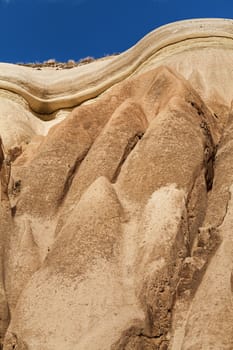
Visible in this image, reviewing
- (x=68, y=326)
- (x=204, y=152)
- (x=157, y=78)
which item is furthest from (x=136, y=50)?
(x=68, y=326)

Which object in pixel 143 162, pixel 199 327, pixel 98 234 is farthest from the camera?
pixel 143 162

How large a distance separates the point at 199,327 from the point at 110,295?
925mm

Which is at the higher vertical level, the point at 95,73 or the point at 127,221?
the point at 95,73

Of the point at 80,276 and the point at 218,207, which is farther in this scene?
the point at 218,207

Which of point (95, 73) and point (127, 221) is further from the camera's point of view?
point (95, 73)

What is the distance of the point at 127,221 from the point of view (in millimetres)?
9391

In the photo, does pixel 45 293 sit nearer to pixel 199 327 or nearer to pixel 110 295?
pixel 110 295

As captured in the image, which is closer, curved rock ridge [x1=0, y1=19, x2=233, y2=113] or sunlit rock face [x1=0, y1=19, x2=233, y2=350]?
sunlit rock face [x1=0, y1=19, x2=233, y2=350]

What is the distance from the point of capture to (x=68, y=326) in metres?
8.42

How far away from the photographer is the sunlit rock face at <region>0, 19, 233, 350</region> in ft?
27.5

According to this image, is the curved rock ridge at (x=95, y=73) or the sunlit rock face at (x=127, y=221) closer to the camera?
the sunlit rock face at (x=127, y=221)

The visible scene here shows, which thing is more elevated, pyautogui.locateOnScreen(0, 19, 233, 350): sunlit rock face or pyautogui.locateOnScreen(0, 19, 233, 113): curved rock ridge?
pyautogui.locateOnScreen(0, 19, 233, 113): curved rock ridge

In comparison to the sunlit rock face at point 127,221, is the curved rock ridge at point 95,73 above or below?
above

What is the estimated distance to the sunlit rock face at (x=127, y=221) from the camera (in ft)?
27.5
